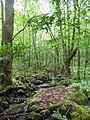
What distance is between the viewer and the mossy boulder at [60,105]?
18.9 ft

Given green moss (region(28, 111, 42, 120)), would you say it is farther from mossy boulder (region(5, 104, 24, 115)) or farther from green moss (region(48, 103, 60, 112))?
mossy boulder (region(5, 104, 24, 115))

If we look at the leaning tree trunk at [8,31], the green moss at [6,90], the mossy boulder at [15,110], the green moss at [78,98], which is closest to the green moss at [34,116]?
the mossy boulder at [15,110]

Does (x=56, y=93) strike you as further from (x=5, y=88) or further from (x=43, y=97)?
(x=5, y=88)

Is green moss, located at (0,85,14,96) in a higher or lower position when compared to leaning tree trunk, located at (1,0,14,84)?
lower

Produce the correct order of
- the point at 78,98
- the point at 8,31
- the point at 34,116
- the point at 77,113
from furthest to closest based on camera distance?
the point at 8,31 → the point at 78,98 → the point at 34,116 → the point at 77,113

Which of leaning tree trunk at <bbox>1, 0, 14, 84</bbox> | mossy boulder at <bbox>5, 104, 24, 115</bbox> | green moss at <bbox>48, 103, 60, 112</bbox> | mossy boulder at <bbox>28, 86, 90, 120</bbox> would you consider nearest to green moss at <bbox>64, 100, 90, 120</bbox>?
mossy boulder at <bbox>28, 86, 90, 120</bbox>

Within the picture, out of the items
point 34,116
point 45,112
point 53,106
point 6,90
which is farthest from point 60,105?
point 6,90

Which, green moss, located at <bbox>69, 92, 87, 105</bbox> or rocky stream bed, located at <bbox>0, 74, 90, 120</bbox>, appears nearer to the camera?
rocky stream bed, located at <bbox>0, 74, 90, 120</bbox>

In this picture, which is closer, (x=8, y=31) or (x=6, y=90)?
(x=6, y=90)

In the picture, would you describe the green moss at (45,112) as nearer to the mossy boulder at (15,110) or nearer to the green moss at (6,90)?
the mossy boulder at (15,110)

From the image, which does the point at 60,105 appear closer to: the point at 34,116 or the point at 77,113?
the point at 77,113

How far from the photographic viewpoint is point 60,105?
6.22 m

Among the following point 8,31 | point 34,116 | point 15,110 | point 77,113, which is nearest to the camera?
point 77,113

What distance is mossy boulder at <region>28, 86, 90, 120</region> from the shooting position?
576cm
